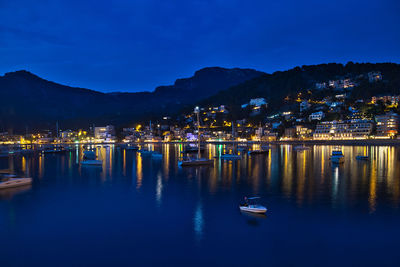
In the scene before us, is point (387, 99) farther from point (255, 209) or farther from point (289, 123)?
point (255, 209)

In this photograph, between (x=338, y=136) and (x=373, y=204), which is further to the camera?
(x=338, y=136)

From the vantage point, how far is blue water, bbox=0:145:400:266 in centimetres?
1039

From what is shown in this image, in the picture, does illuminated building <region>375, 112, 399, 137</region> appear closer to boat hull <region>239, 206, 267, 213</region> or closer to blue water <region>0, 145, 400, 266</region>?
blue water <region>0, 145, 400, 266</region>

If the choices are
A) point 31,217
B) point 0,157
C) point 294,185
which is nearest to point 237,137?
point 0,157

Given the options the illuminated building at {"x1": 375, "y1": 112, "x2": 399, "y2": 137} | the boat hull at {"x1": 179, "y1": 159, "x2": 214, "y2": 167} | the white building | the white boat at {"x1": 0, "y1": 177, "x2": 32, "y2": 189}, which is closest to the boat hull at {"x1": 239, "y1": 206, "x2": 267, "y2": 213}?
the white boat at {"x1": 0, "y1": 177, "x2": 32, "y2": 189}

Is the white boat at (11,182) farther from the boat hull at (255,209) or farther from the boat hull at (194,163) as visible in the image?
the boat hull at (255,209)

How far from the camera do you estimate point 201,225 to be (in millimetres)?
13555

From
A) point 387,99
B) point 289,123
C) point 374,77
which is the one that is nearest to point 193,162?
point 289,123

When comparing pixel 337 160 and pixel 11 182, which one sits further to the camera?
pixel 337 160

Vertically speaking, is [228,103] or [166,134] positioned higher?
[228,103]

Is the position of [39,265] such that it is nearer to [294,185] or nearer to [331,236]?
[331,236]

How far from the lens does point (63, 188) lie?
23.5 metres

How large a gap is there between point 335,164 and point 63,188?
3039 centimetres

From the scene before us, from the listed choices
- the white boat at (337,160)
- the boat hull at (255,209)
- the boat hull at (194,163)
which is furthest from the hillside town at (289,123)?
the boat hull at (255,209)
